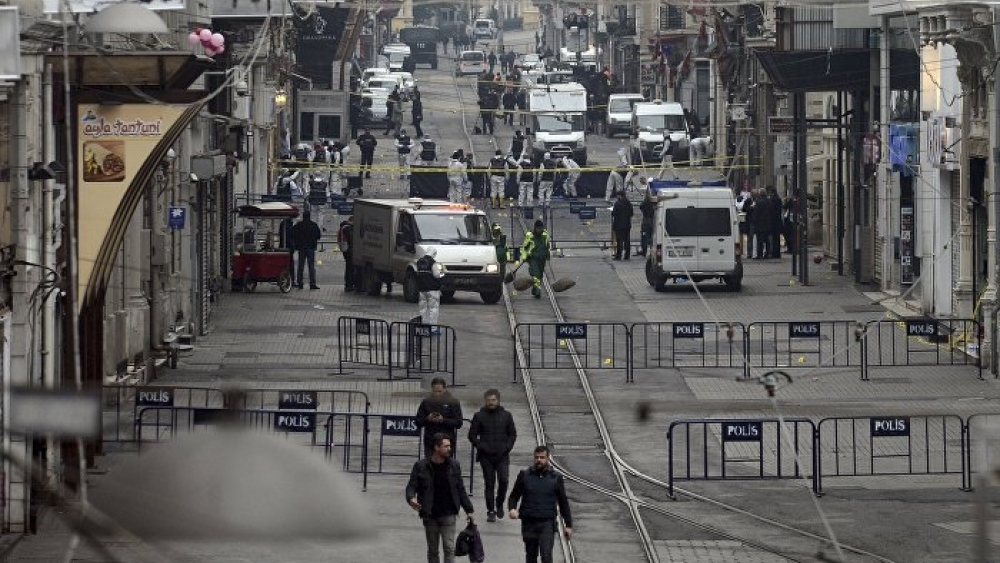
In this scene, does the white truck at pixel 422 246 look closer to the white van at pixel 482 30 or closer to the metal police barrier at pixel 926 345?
the metal police barrier at pixel 926 345

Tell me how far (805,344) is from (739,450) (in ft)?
30.5

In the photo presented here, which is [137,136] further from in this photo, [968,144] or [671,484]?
[968,144]

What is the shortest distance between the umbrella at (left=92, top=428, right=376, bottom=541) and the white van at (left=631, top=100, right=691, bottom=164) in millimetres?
63834

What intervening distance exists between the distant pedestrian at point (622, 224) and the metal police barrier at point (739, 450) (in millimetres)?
22064

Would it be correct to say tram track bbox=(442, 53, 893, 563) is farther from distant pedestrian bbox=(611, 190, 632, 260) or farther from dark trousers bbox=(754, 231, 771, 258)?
dark trousers bbox=(754, 231, 771, 258)

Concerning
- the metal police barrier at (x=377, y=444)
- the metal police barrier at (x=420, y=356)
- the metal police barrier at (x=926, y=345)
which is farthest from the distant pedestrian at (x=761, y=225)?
the metal police barrier at (x=377, y=444)

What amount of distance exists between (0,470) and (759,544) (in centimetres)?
672

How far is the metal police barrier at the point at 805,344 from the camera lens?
106ft

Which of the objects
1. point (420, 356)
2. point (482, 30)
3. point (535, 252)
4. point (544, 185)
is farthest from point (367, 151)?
point (482, 30)

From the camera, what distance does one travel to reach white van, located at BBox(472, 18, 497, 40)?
158125mm

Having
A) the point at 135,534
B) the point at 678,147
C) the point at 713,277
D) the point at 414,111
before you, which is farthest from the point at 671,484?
the point at 414,111

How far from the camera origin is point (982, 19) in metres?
32.8

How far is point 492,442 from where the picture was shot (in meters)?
21.8

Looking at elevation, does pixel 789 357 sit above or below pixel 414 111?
below
